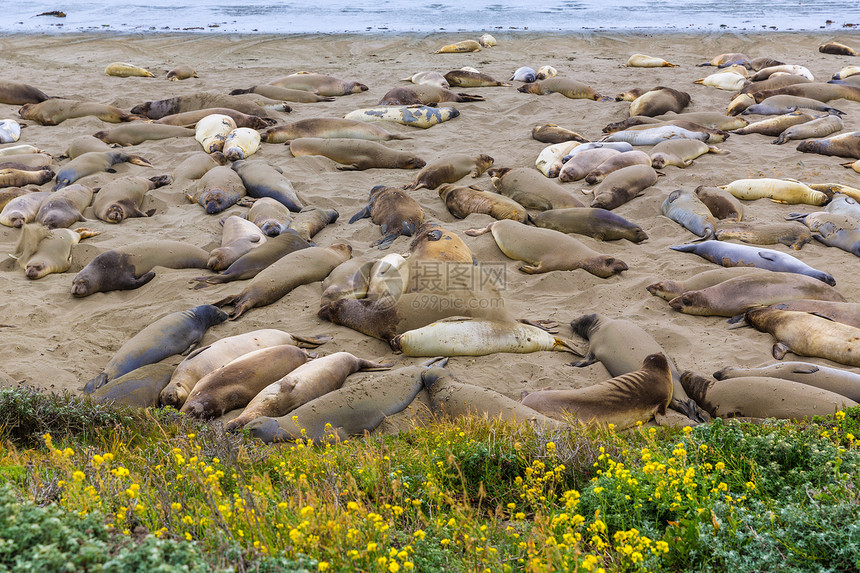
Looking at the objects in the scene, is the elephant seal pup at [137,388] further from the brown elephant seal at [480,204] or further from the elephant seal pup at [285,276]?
the brown elephant seal at [480,204]

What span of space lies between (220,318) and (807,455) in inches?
169

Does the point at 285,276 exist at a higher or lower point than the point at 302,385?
higher

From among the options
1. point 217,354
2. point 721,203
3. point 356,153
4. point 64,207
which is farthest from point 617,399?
point 64,207

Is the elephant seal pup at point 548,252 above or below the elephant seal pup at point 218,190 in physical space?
below

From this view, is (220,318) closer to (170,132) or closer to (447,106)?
(170,132)

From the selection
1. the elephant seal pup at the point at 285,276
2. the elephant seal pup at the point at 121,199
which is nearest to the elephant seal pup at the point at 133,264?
the elephant seal pup at the point at 285,276

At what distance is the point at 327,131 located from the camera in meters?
9.79

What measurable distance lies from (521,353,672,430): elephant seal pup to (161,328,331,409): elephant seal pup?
1926mm

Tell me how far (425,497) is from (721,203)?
5.48 meters

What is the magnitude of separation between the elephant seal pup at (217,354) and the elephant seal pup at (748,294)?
304cm

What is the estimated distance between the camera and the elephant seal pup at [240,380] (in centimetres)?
439

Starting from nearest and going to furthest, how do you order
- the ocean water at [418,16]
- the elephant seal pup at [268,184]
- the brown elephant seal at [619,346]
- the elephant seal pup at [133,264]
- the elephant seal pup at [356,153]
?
1. the brown elephant seal at [619,346]
2. the elephant seal pup at [133,264]
3. the elephant seal pup at [268,184]
4. the elephant seal pup at [356,153]
5. the ocean water at [418,16]

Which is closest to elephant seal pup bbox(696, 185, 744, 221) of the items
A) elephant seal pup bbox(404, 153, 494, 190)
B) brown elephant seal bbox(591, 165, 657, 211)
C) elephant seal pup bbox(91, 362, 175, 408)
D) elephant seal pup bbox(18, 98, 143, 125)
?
brown elephant seal bbox(591, 165, 657, 211)

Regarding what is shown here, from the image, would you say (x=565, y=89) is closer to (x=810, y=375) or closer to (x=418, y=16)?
(x=810, y=375)
